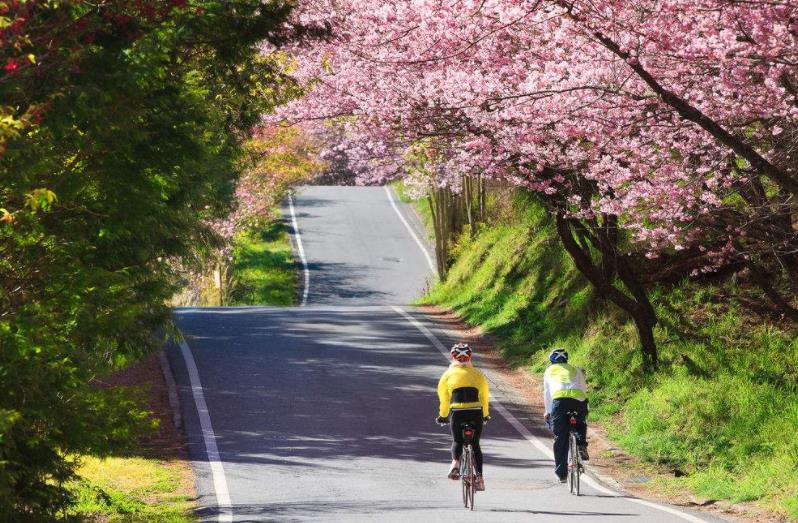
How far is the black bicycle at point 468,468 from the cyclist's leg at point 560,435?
1524 mm

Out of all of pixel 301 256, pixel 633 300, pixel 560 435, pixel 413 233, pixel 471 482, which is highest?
pixel 413 233

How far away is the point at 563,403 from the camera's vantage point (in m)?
14.7

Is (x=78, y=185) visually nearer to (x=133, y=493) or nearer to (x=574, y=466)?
(x=133, y=493)

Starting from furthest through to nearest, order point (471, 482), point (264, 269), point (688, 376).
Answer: point (264, 269) → point (688, 376) → point (471, 482)

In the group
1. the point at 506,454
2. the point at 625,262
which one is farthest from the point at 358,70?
the point at 506,454

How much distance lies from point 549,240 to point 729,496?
15531mm

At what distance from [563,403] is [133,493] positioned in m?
5.15

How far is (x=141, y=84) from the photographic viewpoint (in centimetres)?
1048

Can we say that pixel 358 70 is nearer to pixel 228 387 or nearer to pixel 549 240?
pixel 228 387

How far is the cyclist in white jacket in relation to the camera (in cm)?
1452

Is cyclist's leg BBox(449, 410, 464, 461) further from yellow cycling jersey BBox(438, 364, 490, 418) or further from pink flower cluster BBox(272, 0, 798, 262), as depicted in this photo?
pink flower cluster BBox(272, 0, 798, 262)

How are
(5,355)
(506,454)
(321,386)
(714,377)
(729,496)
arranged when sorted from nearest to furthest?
(5,355) < (729,496) < (506,454) < (714,377) < (321,386)

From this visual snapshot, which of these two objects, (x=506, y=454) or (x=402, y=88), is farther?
(x=402, y=88)

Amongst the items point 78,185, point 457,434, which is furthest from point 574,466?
point 78,185
